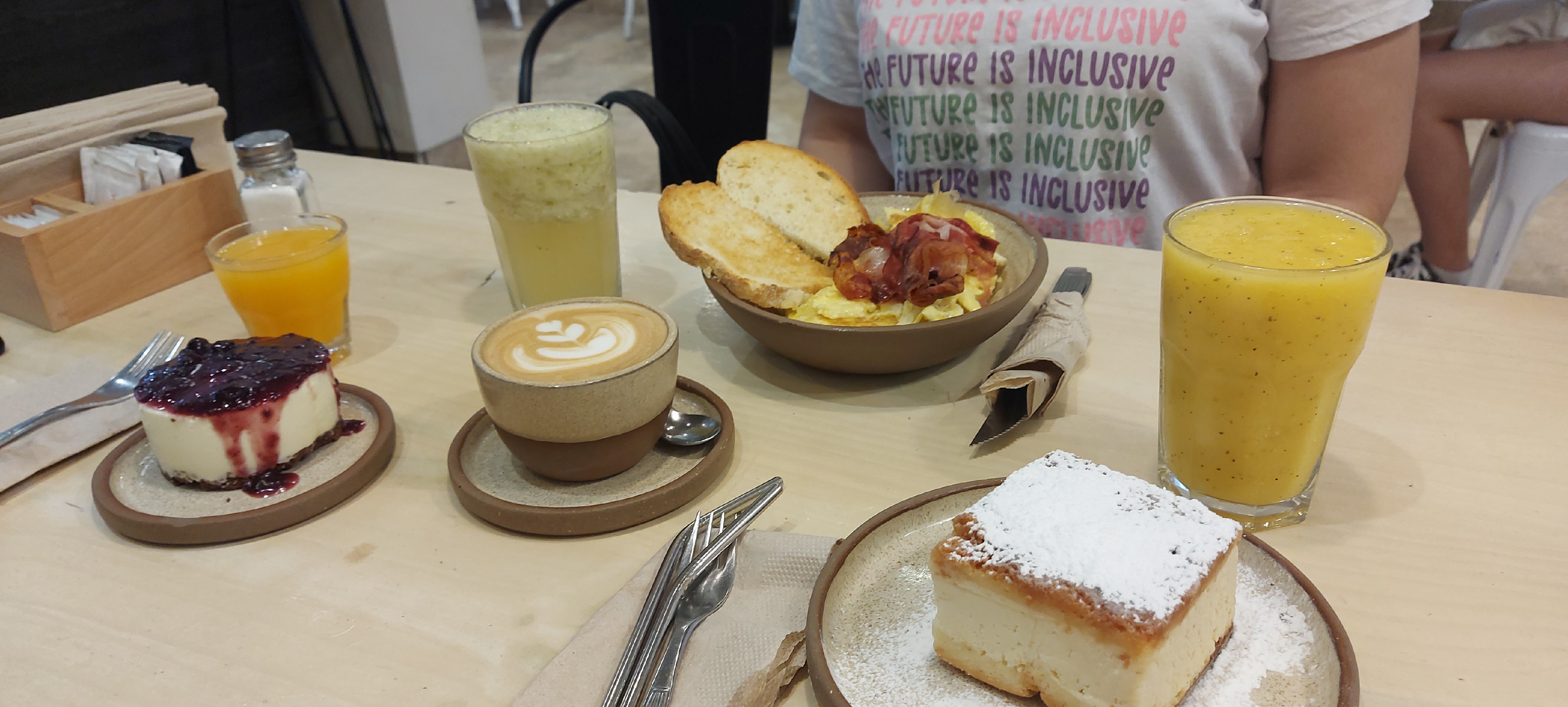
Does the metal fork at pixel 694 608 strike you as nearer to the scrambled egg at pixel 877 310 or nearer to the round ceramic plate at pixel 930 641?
the round ceramic plate at pixel 930 641

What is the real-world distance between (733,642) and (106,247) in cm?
116

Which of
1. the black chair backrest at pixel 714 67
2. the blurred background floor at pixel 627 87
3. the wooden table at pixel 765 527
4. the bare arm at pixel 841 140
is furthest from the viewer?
the blurred background floor at pixel 627 87

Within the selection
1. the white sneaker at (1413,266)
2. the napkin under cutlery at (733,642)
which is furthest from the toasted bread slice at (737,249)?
the white sneaker at (1413,266)

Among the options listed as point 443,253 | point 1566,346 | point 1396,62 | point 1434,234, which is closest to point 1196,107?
point 1396,62

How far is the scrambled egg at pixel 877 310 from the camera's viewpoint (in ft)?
3.37

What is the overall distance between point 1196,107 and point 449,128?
3.67 metres

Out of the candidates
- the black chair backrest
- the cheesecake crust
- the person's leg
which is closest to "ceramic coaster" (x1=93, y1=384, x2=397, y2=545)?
the cheesecake crust

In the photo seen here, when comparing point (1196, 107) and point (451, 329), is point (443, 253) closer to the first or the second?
point (451, 329)

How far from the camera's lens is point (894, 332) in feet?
3.23

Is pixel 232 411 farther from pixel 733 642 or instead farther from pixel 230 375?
pixel 733 642

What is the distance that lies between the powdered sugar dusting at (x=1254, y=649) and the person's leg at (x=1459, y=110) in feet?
6.37

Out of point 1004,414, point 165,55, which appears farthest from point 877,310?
point 165,55

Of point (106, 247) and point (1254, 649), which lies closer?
point (1254, 649)

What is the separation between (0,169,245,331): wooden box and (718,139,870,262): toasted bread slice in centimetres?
81
